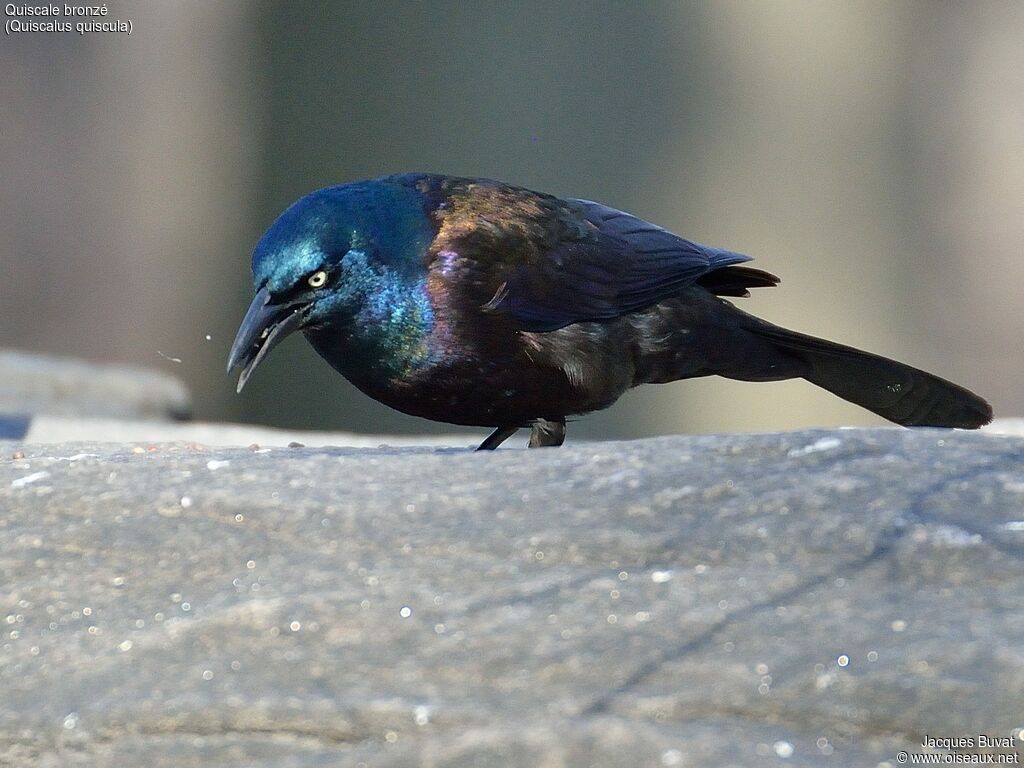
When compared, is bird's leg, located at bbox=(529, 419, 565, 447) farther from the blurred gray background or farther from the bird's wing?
the blurred gray background

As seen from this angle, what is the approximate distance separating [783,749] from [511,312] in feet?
5.05

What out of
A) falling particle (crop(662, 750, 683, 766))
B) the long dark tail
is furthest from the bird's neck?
falling particle (crop(662, 750, 683, 766))

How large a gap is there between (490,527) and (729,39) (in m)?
5.34

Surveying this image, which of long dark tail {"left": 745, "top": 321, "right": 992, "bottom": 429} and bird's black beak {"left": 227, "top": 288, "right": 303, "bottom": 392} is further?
long dark tail {"left": 745, "top": 321, "right": 992, "bottom": 429}

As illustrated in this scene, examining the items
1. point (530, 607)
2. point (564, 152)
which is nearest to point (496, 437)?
point (530, 607)

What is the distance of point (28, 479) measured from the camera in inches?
77.2

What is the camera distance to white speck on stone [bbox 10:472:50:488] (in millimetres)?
1946

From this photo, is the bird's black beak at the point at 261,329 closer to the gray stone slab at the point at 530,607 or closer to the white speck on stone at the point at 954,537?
the gray stone slab at the point at 530,607

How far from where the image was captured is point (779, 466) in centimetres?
185

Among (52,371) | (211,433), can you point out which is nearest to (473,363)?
(211,433)

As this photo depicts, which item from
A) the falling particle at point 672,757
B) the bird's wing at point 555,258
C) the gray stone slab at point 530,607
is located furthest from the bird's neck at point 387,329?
the falling particle at point 672,757

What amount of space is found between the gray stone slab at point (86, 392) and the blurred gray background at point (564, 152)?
1248 mm

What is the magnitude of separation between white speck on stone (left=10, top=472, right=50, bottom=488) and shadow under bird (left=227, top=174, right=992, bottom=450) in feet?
2.20

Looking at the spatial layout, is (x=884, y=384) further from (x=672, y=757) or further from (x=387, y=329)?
(x=672, y=757)
